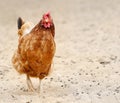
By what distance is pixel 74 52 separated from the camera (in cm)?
1148

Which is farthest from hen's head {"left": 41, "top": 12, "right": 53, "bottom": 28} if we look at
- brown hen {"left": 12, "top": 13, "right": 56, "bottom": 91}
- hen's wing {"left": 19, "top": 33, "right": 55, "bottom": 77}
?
hen's wing {"left": 19, "top": 33, "right": 55, "bottom": 77}

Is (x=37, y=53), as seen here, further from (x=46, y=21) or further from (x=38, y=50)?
(x=46, y=21)

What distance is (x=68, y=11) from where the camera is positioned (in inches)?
631

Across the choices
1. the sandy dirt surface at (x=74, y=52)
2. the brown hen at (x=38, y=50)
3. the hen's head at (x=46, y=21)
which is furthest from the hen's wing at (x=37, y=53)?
the sandy dirt surface at (x=74, y=52)

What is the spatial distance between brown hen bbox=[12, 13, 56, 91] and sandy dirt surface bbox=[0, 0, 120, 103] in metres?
0.41

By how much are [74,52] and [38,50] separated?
3225 mm

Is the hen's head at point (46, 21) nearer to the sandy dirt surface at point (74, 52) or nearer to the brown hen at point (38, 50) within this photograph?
the brown hen at point (38, 50)

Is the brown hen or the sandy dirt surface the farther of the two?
the sandy dirt surface

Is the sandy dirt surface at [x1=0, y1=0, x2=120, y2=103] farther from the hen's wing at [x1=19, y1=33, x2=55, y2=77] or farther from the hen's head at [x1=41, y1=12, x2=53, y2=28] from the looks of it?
the hen's head at [x1=41, y1=12, x2=53, y2=28]

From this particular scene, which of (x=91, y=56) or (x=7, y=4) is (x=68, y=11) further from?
(x=91, y=56)

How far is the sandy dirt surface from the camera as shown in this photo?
851 centimetres

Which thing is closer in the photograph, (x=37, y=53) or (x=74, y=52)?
(x=37, y=53)

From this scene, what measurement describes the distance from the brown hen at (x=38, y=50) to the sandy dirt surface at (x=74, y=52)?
0.41 meters

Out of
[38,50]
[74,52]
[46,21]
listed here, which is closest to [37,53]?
[38,50]
